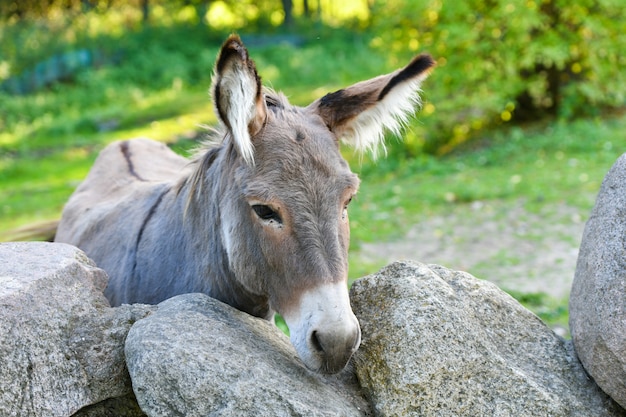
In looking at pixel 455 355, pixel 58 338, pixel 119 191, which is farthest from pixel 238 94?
pixel 119 191

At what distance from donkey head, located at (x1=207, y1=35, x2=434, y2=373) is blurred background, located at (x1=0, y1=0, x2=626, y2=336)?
411 millimetres

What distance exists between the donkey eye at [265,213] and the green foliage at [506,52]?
342 inches

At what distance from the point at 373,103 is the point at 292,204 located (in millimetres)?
684

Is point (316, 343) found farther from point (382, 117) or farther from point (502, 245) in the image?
point (502, 245)

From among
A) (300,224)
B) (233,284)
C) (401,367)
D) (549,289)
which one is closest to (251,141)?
(300,224)

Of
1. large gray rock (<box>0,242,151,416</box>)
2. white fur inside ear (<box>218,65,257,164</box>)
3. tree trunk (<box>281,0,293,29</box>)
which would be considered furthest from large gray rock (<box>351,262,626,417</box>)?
tree trunk (<box>281,0,293,29</box>)

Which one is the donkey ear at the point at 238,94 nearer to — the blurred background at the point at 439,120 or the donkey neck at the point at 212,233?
the donkey neck at the point at 212,233

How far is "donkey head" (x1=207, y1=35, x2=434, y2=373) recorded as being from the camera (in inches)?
94.0

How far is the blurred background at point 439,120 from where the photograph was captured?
6965mm

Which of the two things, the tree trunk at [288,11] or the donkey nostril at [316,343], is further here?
the tree trunk at [288,11]

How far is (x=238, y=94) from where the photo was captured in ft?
8.46

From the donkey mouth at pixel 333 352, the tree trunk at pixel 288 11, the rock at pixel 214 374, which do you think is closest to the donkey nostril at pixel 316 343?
the donkey mouth at pixel 333 352

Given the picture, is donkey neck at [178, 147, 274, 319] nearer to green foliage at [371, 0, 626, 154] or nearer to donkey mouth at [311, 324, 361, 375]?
donkey mouth at [311, 324, 361, 375]

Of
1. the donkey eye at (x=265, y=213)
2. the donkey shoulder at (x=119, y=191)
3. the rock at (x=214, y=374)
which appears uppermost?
the donkey eye at (x=265, y=213)
